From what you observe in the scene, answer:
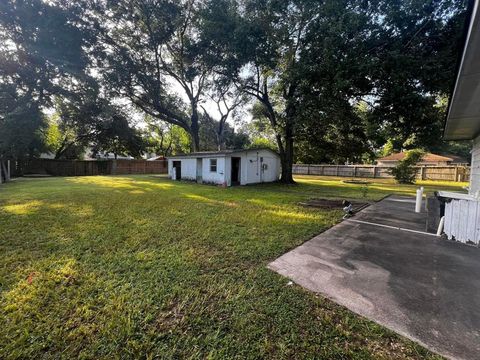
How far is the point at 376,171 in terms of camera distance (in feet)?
71.5

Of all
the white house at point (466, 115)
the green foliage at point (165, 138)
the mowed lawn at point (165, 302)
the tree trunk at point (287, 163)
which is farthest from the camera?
the green foliage at point (165, 138)

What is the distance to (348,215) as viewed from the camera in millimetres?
6121

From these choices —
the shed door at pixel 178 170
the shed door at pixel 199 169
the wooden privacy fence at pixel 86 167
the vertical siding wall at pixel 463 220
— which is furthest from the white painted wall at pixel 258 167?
the wooden privacy fence at pixel 86 167

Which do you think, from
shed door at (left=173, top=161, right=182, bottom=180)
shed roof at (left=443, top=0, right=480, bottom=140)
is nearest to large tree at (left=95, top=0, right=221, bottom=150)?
shed door at (left=173, top=161, right=182, bottom=180)

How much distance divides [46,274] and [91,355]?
6.19 ft

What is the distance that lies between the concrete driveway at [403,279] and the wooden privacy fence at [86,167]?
2736cm

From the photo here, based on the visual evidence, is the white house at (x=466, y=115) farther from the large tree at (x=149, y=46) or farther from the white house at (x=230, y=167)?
the large tree at (x=149, y=46)

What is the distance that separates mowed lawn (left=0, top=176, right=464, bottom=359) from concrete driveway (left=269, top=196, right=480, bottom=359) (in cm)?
24

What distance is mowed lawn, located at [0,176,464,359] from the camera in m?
1.71

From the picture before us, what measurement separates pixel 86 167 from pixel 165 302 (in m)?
28.4

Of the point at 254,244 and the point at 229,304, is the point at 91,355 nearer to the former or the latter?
the point at 229,304

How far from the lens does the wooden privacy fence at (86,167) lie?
2144 cm

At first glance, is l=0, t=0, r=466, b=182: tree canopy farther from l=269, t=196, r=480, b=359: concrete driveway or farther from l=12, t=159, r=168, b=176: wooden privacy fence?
l=269, t=196, r=480, b=359: concrete driveway

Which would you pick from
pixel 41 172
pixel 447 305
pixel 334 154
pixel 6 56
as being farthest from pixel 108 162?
pixel 447 305
